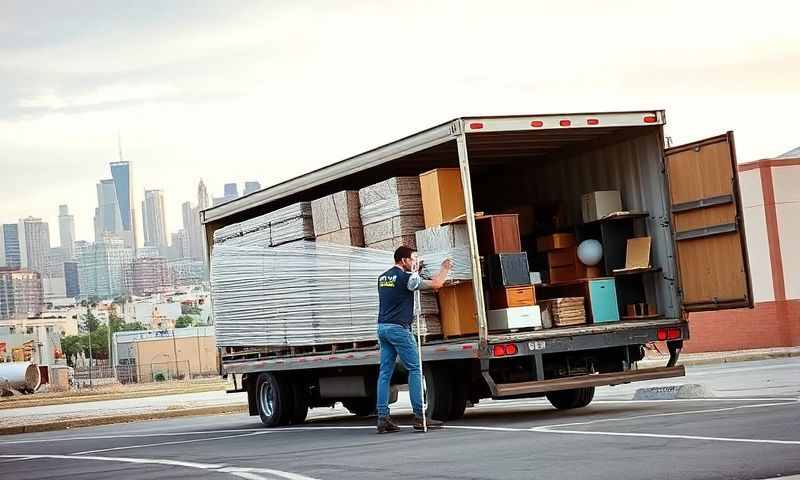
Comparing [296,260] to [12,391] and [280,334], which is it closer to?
[280,334]

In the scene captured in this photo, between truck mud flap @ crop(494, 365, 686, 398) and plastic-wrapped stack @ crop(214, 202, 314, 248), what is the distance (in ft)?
13.7

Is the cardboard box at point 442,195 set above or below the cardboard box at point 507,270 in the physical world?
above

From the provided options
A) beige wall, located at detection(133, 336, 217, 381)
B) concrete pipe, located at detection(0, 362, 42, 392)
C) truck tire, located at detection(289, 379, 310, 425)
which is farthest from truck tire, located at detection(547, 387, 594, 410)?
beige wall, located at detection(133, 336, 217, 381)

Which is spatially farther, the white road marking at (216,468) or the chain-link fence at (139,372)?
the chain-link fence at (139,372)

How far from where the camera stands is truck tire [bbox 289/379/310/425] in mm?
18000

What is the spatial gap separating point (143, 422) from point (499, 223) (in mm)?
12919

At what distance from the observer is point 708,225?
582 inches

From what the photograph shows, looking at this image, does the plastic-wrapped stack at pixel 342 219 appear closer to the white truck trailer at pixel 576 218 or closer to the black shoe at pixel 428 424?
the white truck trailer at pixel 576 218

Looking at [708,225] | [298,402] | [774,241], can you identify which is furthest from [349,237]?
[774,241]

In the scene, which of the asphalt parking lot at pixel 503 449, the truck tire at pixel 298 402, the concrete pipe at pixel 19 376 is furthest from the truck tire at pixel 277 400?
the concrete pipe at pixel 19 376

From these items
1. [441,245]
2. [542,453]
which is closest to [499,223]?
[441,245]

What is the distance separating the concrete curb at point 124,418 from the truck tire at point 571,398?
36.5ft

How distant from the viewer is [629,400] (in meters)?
17.3

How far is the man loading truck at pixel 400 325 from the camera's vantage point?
13578mm
